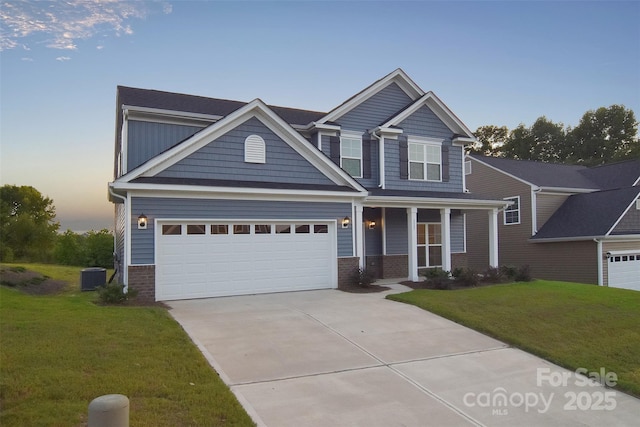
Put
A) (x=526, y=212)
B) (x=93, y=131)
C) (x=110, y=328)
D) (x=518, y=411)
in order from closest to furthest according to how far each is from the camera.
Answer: (x=518, y=411) → (x=110, y=328) → (x=93, y=131) → (x=526, y=212)

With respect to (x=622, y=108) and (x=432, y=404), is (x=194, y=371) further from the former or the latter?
(x=622, y=108)

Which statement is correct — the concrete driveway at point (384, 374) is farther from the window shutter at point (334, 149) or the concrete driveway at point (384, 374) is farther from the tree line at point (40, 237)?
the tree line at point (40, 237)

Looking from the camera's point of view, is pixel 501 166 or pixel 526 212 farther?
pixel 501 166

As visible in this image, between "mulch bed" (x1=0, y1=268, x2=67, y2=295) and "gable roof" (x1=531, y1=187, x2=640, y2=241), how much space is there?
20511 millimetres

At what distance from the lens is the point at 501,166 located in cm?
2433

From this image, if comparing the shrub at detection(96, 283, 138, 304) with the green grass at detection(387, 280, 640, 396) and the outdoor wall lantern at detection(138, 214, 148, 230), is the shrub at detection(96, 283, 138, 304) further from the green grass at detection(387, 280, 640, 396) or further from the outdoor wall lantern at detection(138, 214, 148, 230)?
the green grass at detection(387, 280, 640, 396)

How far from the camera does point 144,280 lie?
10953 millimetres

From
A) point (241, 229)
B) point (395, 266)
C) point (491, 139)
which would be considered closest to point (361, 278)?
point (395, 266)

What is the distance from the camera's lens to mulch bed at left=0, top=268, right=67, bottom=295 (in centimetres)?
1352

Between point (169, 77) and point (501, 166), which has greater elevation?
point (169, 77)

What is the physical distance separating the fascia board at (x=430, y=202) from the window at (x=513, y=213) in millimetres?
6173

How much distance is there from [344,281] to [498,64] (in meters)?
11.2

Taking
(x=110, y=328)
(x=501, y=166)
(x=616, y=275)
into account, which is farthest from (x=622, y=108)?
(x=110, y=328)

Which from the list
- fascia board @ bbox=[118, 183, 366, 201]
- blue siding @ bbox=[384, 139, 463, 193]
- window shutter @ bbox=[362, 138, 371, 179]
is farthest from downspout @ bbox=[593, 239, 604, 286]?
fascia board @ bbox=[118, 183, 366, 201]
